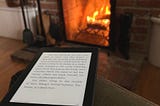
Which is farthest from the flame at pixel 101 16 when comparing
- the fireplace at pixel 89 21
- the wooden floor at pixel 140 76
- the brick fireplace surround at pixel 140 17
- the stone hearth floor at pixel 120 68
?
the wooden floor at pixel 140 76

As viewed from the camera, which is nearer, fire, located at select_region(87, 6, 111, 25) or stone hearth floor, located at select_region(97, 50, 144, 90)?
stone hearth floor, located at select_region(97, 50, 144, 90)

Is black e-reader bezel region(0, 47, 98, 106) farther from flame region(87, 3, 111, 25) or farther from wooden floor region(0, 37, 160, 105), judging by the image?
flame region(87, 3, 111, 25)

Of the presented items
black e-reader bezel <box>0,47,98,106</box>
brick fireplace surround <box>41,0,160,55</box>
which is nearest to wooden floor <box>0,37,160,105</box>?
brick fireplace surround <box>41,0,160,55</box>

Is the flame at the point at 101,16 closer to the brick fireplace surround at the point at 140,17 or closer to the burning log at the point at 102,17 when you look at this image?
the burning log at the point at 102,17

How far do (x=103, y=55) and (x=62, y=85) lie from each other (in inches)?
46.7

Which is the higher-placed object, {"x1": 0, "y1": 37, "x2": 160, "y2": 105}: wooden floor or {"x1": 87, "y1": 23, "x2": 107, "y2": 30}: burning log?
{"x1": 87, "y1": 23, "x2": 107, "y2": 30}: burning log

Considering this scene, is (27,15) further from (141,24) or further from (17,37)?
(141,24)

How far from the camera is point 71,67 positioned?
67 centimetres

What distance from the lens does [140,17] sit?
1624mm

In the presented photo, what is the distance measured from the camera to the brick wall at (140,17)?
5.11ft

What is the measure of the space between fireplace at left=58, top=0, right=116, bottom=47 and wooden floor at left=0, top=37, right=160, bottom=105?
1.29ft

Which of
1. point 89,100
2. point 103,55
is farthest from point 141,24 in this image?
point 89,100

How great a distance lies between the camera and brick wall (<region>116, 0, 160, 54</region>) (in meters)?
1.56

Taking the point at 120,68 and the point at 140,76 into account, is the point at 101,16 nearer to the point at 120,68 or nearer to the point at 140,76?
the point at 120,68
